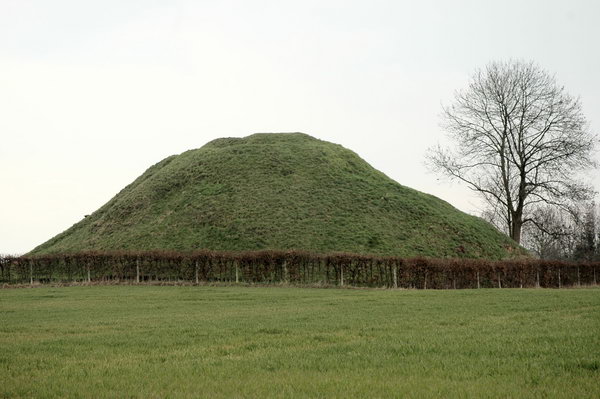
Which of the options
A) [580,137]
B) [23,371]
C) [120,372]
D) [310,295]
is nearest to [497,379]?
[120,372]

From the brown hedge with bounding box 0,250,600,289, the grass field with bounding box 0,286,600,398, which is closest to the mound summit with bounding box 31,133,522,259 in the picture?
the brown hedge with bounding box 0,250,600,289

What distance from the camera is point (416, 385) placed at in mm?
7383

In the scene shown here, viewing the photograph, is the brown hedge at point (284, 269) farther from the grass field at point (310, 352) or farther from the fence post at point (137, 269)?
the grass field at point (310, 352)

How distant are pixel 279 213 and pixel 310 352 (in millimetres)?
37445

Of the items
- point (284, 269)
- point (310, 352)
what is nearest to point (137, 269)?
point (284, 269)

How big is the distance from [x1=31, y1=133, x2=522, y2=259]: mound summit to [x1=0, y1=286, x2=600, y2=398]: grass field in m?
24.8

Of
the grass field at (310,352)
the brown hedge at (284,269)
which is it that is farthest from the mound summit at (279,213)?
the grass field at (310,352)

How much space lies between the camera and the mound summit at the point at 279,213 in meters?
43.7

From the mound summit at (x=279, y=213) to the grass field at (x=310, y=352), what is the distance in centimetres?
2476

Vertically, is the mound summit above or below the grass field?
above

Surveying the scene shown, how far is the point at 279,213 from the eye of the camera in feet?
156

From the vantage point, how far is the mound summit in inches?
1721

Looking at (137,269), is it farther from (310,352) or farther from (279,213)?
(310,352)

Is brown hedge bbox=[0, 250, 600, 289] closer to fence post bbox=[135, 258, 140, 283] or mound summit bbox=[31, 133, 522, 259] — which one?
fence post bbox=[135, 258, 140, 283]
